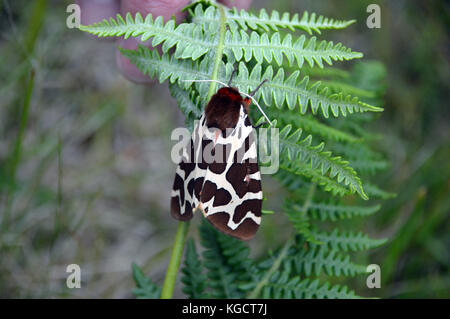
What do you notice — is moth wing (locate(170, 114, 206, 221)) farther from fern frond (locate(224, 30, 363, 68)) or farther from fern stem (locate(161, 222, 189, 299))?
fern frond (locate(224, 30, 363, 68))

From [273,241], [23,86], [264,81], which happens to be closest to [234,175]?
[264,81]

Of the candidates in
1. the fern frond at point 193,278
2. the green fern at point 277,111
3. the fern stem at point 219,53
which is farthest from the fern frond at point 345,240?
the fern stem at point 219,53

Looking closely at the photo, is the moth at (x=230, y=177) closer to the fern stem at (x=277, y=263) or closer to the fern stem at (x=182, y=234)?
the fern stem at (x=182, y=234)

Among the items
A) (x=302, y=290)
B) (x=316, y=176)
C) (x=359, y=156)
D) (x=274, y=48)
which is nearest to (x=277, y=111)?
(x=274, y=48)

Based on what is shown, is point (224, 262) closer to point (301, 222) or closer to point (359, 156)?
point (301, 222)

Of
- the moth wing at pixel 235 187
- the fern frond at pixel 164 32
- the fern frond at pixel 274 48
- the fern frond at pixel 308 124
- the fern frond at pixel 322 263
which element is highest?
the fern frond at pixel 164 32

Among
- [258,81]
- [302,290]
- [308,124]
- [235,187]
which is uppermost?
[258,81]
